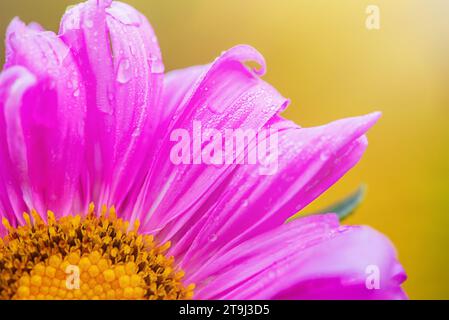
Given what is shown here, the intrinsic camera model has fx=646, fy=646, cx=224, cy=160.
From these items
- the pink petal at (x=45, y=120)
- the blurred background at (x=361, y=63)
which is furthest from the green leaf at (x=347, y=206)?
the pink petal at (x=45, y=120)

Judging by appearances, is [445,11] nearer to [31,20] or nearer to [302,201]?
[302,201]

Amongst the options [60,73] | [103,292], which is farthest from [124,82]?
[103,292]

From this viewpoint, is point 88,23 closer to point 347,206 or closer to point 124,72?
point 124,72

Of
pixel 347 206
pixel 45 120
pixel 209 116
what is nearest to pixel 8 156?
pixel 45 120

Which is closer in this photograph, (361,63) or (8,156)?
(8,156)

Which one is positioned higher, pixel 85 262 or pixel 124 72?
pixel 124 72

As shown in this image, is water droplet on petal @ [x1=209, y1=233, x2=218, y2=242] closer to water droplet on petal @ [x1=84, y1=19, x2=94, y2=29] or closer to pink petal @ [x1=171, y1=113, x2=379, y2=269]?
pink petal @ [x1=171, y1=113, x2=379, y2=269]
